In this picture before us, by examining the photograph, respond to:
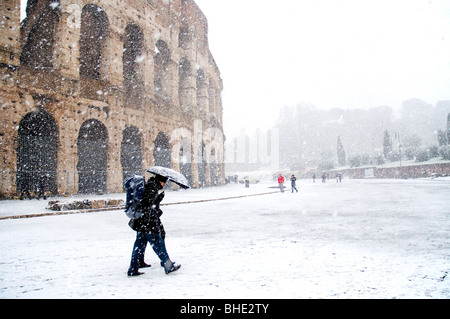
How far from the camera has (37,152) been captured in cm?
1645

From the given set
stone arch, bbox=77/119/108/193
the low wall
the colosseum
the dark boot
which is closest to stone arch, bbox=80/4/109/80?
the colosseum

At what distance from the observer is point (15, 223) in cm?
759

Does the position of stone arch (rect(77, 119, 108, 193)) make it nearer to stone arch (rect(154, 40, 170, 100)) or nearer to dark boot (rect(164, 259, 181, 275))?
stone arch (rect(154, 40, 170, 100))

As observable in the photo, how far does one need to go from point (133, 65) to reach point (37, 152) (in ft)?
33.1

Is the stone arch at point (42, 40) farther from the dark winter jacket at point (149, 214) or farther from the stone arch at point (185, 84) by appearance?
the dark winter jacket at point (149, 214)

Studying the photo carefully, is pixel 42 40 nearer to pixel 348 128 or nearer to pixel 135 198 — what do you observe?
pixel 135 198

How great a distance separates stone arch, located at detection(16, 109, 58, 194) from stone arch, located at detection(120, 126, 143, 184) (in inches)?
207

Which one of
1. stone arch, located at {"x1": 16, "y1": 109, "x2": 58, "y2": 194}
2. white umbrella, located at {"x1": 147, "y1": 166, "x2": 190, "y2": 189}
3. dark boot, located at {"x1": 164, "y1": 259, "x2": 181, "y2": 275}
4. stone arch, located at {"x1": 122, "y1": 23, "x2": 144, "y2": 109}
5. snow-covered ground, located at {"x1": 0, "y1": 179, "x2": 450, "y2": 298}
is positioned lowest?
snow-covered ground, located at {"x1": 0, "y1": 179, "x2": 450, "y2": 298}

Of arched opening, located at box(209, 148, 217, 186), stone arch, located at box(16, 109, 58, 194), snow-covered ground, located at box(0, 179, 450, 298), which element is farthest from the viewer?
arched opening, located at box(209, 148, 217, 186)

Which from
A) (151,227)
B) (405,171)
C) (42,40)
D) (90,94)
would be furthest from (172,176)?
(405,171)

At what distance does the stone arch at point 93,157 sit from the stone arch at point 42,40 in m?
4.57

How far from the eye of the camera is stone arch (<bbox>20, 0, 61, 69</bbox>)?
58.4ft

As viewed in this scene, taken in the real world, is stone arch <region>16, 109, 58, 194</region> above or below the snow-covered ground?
above
